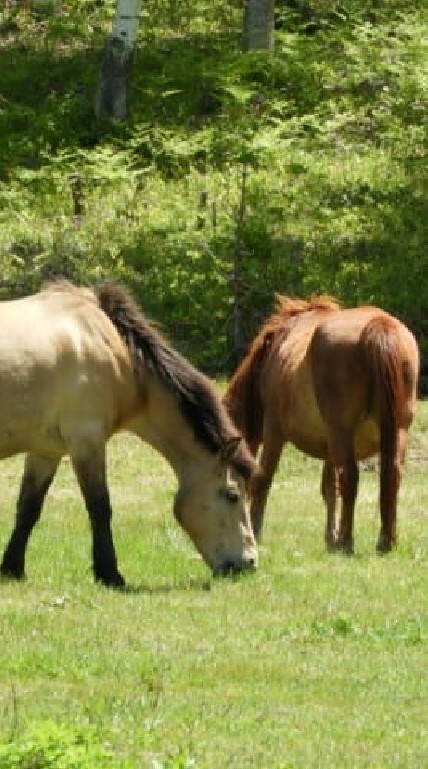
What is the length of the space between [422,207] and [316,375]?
9.62 m

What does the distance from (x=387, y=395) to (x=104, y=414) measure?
7.30 feet

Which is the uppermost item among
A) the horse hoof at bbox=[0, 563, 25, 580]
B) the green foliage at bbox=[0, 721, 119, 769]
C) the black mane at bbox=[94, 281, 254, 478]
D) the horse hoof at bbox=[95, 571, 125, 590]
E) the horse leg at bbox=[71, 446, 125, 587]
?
the green foliage at bbox=[0, 721, 119, 769]

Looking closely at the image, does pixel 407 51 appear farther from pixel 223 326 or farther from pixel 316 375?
pixel 316 375

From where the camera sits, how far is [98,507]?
12.3m

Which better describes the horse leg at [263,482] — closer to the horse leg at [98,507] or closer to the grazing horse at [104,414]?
the grazing horse at [104,414]

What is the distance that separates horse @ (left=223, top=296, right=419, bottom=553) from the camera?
44.2 ft

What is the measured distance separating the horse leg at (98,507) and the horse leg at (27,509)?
1.34 ft

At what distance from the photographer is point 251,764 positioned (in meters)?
7.68

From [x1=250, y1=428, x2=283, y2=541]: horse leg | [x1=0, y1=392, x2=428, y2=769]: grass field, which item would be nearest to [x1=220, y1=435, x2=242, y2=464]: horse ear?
[x1=0, y1=392, x2=428, y2=769]: grass field

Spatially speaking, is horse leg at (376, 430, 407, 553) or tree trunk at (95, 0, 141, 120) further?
tree trunk at (95, 0, 141, 120)

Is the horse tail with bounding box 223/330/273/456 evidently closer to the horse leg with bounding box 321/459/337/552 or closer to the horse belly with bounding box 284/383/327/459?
Result: the horse belly with bounding box 284/383/327/459

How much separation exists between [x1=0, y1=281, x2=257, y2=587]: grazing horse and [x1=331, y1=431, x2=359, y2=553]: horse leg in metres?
1.23

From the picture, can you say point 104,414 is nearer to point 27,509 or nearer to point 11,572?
point 27,509

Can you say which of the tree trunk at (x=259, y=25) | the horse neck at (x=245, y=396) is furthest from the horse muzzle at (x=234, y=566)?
the tree trunk at (x=259, y=25)
